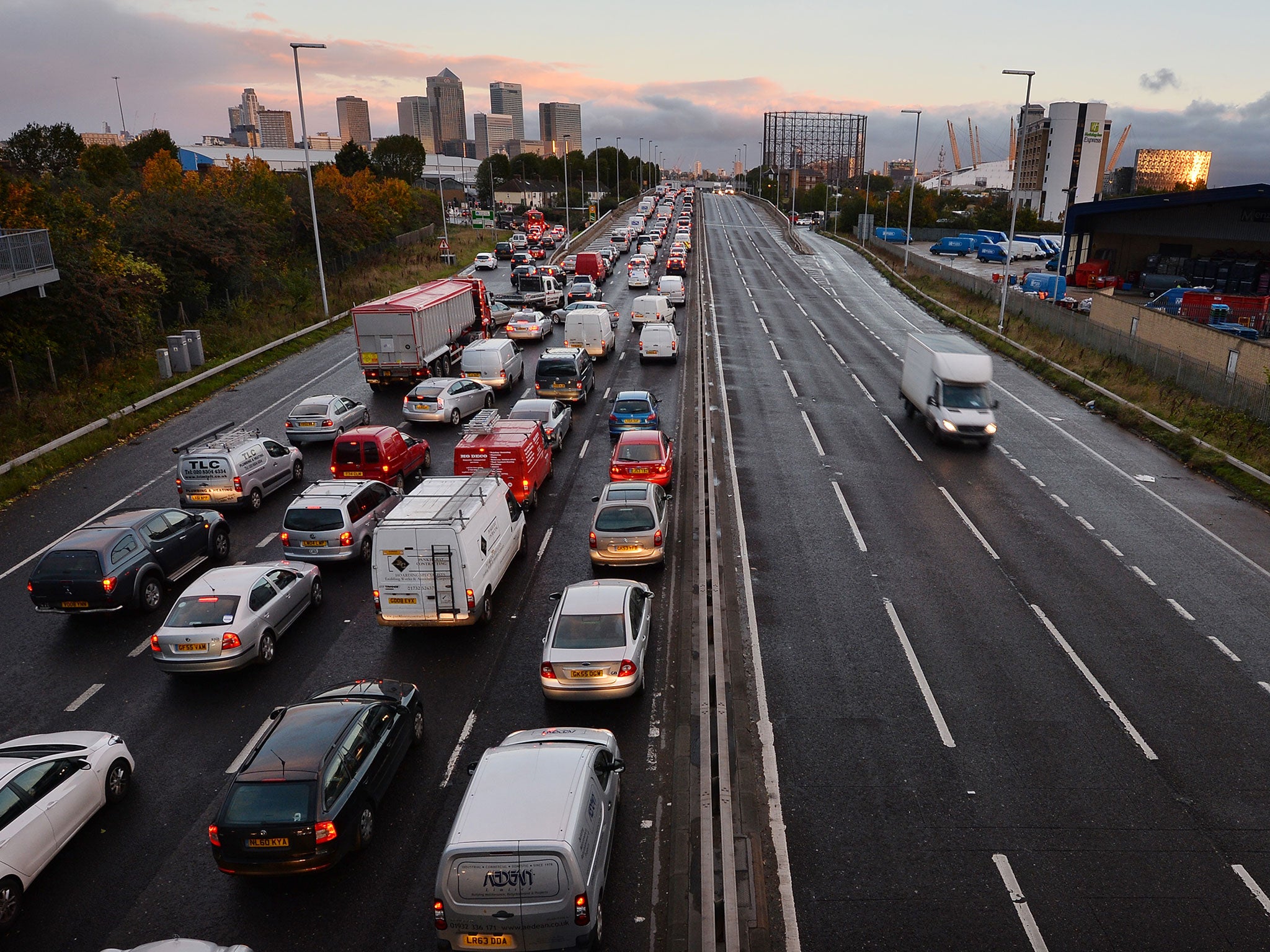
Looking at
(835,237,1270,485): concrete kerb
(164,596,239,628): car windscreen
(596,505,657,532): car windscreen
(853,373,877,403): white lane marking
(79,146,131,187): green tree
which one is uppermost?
(79,146,131,187): green tree

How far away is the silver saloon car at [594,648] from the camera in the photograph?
12.8 meters

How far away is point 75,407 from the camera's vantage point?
→ 2884cm

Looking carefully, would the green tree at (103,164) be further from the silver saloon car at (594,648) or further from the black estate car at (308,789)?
the black estate car at (308,789)

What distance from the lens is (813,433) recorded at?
92.7 feet

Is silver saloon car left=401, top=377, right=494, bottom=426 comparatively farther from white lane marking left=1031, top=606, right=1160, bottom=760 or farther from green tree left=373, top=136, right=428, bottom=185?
green tree left=373, top=136, right=428, bottom=185

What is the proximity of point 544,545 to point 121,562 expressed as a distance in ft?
27.4

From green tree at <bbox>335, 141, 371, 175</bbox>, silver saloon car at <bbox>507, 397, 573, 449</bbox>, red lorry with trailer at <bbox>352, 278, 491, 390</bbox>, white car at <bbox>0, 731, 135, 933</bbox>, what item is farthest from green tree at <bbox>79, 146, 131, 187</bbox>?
white car at <bbox>0, 731, 135, 933</bbox>

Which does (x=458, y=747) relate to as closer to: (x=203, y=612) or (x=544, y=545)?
(x=203, y=612)

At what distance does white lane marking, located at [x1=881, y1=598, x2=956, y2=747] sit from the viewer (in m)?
12.6

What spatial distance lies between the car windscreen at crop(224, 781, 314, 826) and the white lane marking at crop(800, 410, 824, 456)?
19.4 m

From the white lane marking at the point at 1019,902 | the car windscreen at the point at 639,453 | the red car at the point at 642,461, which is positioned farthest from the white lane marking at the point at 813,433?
the white lane marking at the point at 1019,902

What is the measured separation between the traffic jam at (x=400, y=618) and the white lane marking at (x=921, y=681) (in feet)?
14.1

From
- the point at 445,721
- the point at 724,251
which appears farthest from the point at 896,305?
the point at 445,721

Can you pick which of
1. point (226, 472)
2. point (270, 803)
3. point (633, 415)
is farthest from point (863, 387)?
point (270, 803)
